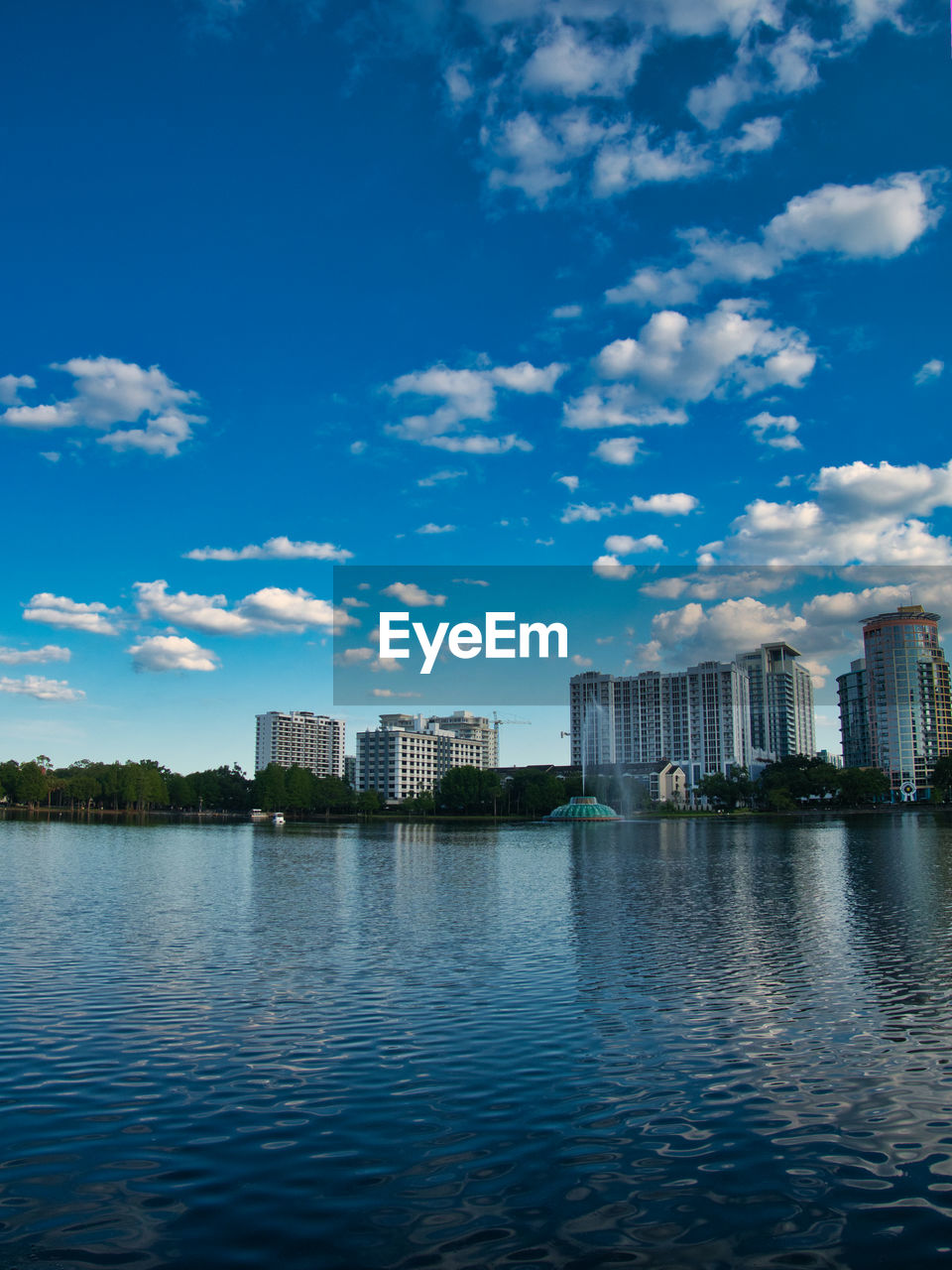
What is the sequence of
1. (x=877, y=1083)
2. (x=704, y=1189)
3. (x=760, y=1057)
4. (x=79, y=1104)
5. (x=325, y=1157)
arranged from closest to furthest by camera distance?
(x=704, y=1189)
(x=325, y=1157)
(x=79, y=1104)
(x=877, y=1083)
(x=760, y=1057)

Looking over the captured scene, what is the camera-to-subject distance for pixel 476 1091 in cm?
1442

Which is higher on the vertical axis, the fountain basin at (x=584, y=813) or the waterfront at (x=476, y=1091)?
the waterfront at (x=476, y=1091)

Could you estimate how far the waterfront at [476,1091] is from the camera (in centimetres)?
988

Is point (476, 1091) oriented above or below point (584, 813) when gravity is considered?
above

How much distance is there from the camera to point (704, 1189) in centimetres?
1095

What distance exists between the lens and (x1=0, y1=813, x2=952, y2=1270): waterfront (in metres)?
9.88

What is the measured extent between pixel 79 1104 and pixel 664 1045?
33.3ft

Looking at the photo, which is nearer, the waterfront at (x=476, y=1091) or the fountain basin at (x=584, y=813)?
the waterfront at (x=476, y=1091)

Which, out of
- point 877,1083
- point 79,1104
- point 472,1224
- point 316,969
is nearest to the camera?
point 472,1224

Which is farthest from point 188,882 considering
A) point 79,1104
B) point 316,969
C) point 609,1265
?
point 609,1265

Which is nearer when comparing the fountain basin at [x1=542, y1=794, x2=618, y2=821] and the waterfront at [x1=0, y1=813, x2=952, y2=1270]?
the waterfront at [x1=0, y1=813, x2=952, y2=1270]

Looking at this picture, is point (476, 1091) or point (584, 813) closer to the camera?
point (476, 1091)

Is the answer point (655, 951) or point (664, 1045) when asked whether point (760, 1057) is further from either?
point (655, 951)

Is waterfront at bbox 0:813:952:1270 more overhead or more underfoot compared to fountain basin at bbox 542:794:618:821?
more overhead
